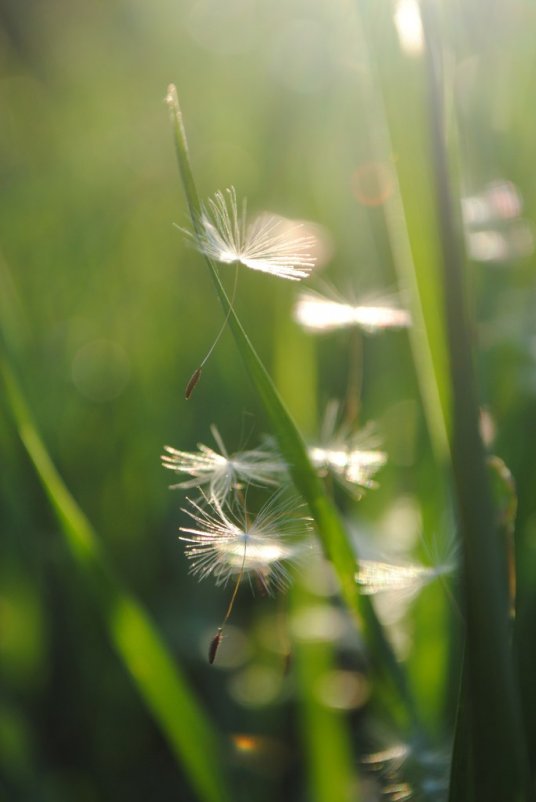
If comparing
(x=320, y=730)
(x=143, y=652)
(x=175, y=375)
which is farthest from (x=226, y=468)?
(x=175, y=375)

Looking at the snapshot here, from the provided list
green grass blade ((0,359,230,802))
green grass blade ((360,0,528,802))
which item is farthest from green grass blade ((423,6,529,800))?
green grass blade ((0,359,230,802))

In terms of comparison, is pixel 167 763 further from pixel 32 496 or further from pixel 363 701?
pixel 32 496

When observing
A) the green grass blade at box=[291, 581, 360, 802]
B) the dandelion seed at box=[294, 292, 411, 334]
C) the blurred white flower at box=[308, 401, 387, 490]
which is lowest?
the green grass blade at box=[291, 581, 360, 802]

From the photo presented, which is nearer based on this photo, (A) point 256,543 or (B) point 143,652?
(A) point 256,543

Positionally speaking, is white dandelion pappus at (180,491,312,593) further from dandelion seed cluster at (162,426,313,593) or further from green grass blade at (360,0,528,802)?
green grass blade at (360,0,528,802)

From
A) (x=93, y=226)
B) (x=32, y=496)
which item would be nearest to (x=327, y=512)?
(x=32, y=496)

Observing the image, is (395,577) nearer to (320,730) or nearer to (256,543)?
(256,543)

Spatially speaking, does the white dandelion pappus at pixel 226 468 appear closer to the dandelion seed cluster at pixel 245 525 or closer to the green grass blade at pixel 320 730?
the dandelion seed cluster at pixel 245 525
